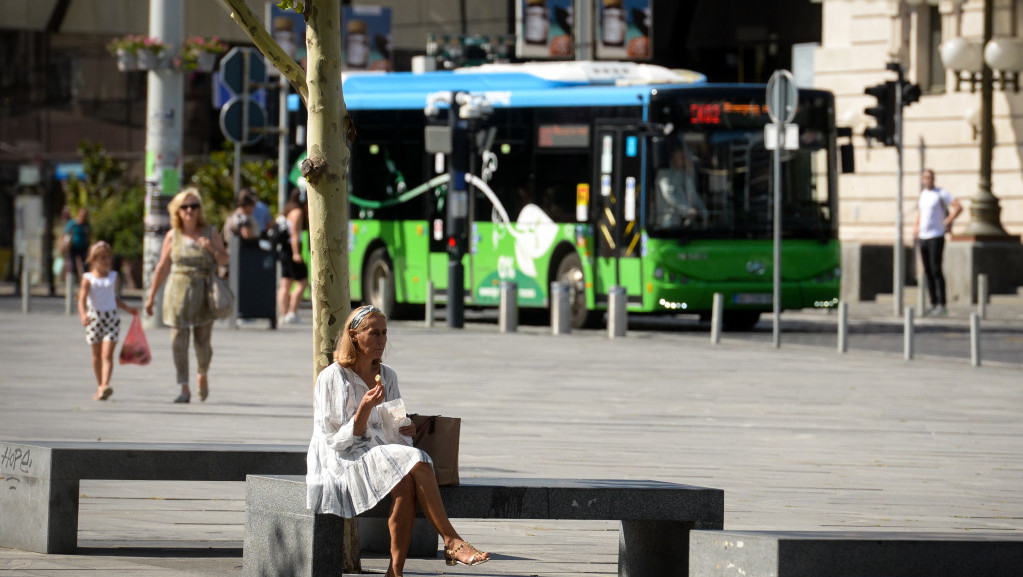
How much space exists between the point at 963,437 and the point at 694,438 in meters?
1.71

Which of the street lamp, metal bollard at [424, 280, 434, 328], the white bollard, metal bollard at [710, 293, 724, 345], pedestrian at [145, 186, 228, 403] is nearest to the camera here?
pedestrian at [145, 186, 228, 403]

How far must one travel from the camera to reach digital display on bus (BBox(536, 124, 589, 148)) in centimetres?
2562

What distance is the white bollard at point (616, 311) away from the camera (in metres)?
23.8

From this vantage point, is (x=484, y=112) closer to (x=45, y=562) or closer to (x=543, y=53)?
(x=543, y=53)

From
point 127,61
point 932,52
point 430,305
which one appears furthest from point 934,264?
point 127,61

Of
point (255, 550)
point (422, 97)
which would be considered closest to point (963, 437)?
point (255, 550)

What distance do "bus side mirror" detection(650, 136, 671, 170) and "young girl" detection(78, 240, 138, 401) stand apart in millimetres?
10472

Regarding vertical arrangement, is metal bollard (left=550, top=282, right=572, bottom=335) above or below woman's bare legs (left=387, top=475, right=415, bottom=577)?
above

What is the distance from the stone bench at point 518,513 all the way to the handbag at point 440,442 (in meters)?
0.06

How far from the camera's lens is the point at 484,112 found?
25562 millimetres

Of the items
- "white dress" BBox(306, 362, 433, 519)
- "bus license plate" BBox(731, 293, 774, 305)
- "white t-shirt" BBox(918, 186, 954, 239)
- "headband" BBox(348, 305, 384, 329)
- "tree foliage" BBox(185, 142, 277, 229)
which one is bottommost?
"white dress" BBox(306, 362, 433, 519)

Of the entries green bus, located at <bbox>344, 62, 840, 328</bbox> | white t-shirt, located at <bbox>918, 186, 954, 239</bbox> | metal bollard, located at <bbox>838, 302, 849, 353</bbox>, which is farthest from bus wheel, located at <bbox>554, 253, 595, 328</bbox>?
white t-shirt, located at <bbox>918, 186, 954, 239</bbox>

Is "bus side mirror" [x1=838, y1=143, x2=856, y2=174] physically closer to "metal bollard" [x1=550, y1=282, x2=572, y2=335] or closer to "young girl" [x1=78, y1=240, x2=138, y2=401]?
"metal bollard" [x1=550, y1=282, x2=572, y2=335]

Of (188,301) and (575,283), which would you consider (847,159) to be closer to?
(575,283)
